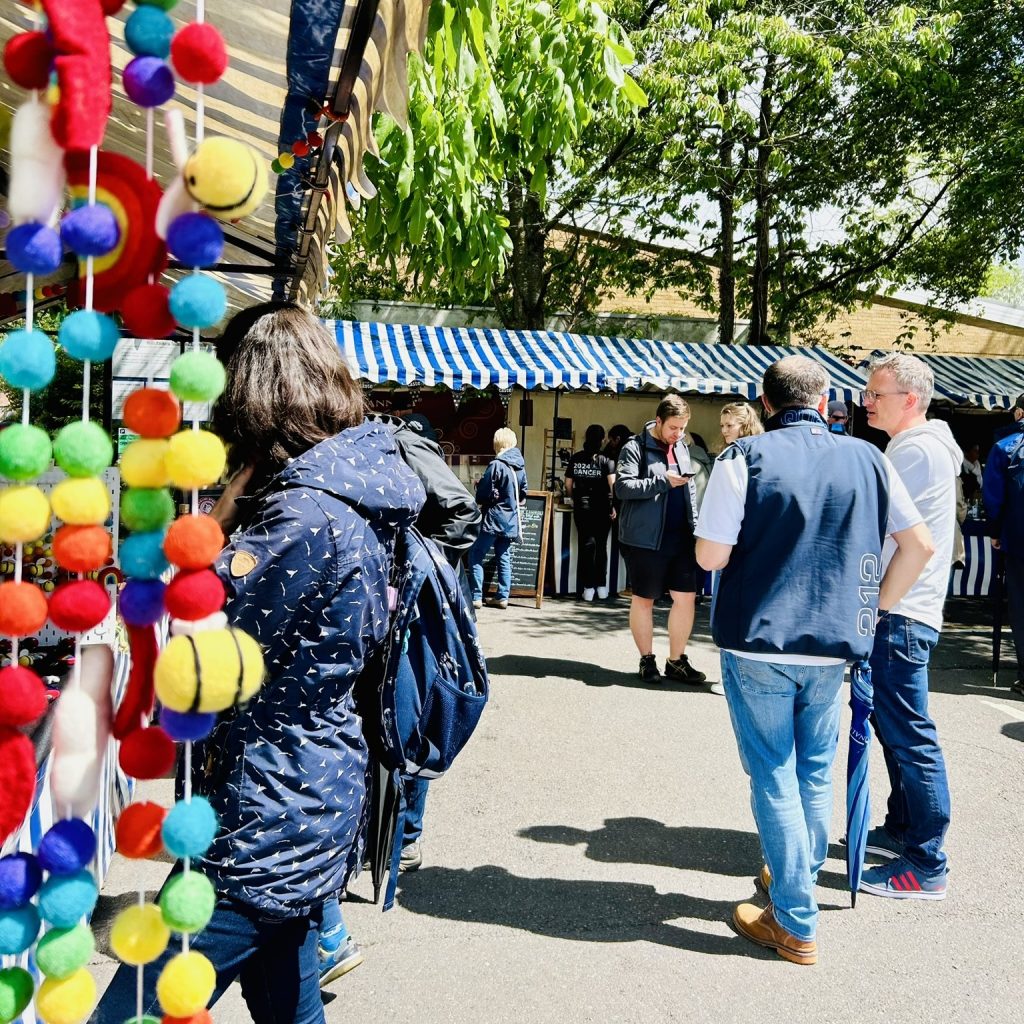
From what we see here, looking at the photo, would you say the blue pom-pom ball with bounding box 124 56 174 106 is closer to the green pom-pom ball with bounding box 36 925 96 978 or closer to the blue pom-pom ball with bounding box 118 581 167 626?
the blue pom-pom ball with bounding box 118 581 167 626

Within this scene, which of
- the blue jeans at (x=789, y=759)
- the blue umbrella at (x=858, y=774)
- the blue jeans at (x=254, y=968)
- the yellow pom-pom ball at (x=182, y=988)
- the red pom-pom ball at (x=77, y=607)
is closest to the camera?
the red pom-pom ball at (x=77, y=607)

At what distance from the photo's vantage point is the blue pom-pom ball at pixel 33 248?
940 millimetres

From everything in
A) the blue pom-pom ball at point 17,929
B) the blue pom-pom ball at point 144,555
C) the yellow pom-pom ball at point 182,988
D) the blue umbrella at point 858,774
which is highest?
the blue pom-pom ball at point 144,555

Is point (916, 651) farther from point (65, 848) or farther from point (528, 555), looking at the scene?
point (528, 555)

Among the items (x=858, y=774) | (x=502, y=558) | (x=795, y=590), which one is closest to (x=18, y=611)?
(x=795, y=590)

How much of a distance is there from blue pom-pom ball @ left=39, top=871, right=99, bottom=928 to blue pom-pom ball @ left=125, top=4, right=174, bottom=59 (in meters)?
0.89

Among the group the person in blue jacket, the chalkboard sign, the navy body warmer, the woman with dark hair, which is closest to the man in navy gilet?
the navy body warmer

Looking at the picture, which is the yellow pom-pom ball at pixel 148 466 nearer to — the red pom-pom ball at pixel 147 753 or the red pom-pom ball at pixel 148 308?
the red pom-pom ball at pixel 148 308

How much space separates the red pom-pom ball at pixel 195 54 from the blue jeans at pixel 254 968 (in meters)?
1.43

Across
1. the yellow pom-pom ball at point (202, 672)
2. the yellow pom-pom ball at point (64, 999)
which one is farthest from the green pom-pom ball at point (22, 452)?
the yellow pom-pom ball at point (64, 999)

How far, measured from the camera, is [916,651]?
366cm

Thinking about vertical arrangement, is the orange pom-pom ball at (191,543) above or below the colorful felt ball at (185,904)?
above

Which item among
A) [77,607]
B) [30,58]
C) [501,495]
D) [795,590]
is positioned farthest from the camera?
[501,495]

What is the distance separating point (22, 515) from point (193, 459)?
17cm
